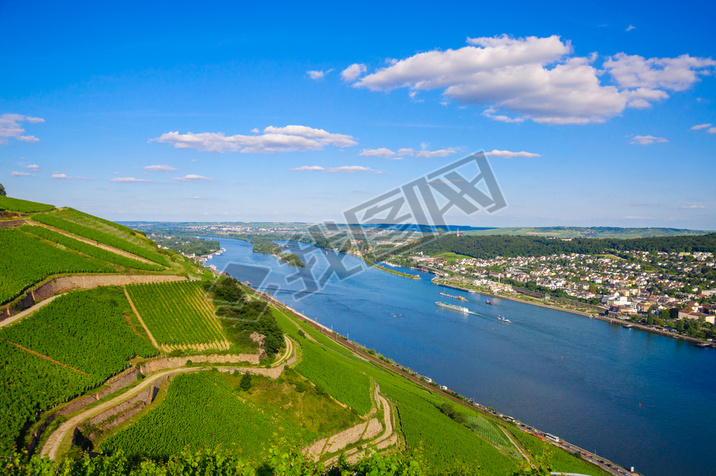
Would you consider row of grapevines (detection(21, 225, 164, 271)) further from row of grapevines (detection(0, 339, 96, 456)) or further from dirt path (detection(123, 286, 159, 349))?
row of grapevines (detection(0, 339, 96, 456))

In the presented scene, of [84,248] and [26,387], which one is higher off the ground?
[84,248]

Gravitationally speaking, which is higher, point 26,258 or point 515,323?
point 26,258

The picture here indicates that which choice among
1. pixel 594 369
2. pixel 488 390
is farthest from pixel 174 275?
pixel 594 369

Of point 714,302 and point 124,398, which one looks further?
point 714,302

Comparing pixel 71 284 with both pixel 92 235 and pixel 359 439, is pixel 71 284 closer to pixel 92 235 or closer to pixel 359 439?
pixel 92 235

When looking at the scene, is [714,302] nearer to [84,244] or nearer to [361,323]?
[361,323]

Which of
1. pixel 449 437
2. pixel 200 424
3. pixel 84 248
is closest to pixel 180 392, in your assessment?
pixel 200 424
